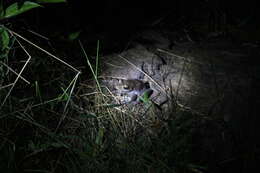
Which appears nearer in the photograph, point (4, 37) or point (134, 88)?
point (4, 37)

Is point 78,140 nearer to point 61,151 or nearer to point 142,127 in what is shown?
point 61,151

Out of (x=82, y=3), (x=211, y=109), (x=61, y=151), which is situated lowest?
(x=61, y=151)

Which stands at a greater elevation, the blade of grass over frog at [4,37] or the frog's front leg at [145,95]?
the blade of grass over frog at [4,37]

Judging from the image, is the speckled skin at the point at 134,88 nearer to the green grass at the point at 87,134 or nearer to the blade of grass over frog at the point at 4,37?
the green grass at the point at 87,134

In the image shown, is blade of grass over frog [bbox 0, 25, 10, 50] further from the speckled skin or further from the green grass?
the speckled skin

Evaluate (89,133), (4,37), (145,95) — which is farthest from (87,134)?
(4,37)

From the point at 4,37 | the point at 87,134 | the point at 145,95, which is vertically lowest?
the point at 87,134

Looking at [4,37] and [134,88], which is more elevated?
[4,37]

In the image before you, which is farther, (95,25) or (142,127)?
(95,25)

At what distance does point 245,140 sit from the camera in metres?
1.17

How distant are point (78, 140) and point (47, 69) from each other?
531mm

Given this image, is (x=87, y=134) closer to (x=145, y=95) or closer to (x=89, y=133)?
(x=89, y=133)

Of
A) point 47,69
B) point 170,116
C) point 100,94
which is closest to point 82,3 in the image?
point 47,69

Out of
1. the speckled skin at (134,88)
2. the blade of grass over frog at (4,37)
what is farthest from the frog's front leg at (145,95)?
the blade of grass over frog at (4,37)
